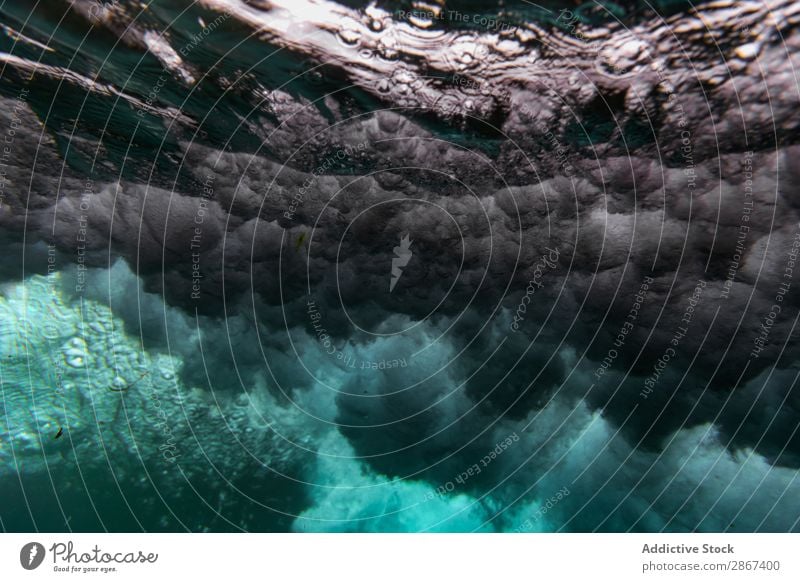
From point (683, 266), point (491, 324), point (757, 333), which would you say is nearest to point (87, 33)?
point (491, 324)

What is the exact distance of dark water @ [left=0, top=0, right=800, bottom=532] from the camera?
6.68 feet

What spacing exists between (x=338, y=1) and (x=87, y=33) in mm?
1401

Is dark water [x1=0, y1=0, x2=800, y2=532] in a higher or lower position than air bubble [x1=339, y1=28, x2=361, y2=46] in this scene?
lower
